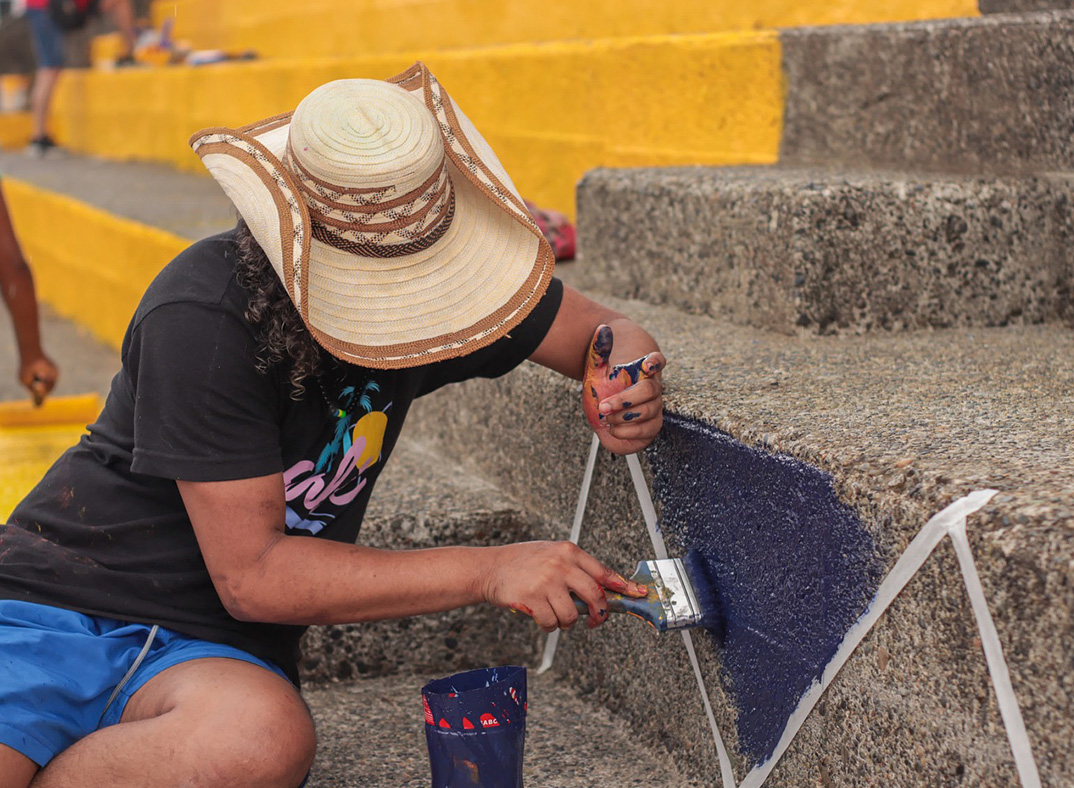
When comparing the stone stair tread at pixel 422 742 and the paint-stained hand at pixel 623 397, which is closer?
the paint-stained hand at pixel 623 397

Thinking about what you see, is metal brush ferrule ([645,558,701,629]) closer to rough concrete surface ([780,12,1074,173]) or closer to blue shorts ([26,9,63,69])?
rough concrete surface ([780,12,1074,173])

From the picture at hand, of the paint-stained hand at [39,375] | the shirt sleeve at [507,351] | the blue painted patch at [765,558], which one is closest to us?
the blue painted patch at [765,558]

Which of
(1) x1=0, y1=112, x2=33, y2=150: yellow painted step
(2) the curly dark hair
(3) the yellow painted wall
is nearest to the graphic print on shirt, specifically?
(2) the curly dark hair

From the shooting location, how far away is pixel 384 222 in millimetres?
1438

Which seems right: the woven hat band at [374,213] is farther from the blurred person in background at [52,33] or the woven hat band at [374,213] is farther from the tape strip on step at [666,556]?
the blurred person in background at [52,33]

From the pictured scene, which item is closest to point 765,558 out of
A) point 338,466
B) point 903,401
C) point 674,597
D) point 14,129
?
point 674,597

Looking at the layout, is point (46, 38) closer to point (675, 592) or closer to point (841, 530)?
point (675, 592)

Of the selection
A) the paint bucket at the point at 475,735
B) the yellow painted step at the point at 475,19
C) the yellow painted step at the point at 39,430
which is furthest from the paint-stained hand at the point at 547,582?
the yellow painted step at the point at 39,430

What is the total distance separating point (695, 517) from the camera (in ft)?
5.42

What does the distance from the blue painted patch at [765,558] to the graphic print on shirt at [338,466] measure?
39cm

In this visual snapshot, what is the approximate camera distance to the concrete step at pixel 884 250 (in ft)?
6.62

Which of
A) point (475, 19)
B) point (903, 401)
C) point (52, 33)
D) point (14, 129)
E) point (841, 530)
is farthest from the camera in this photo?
point (14, 129)

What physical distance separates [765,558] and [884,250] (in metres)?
0.73

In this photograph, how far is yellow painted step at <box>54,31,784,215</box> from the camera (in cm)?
265
